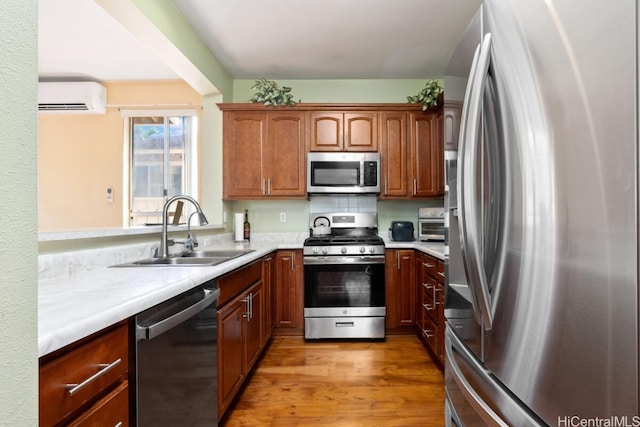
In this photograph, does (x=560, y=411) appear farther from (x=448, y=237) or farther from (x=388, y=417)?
(x=388, y=417)

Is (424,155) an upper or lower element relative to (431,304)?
upper

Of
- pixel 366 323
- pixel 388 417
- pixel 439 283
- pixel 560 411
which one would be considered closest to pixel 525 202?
pixel 560 411

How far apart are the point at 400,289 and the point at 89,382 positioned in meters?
2.70

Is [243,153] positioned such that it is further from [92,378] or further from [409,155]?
[92,378]

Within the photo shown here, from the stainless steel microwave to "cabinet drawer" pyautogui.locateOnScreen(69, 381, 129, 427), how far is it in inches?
102

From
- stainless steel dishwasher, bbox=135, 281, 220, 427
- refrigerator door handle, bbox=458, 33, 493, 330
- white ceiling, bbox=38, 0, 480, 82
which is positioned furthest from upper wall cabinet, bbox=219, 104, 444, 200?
refrigerator door handle, bbox=458, 33, 493, 330

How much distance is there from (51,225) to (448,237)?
483 centimetres

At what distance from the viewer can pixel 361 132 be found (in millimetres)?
3453

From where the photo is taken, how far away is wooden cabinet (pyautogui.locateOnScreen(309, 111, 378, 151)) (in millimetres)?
3443

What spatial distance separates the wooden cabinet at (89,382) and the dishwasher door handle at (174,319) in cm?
6

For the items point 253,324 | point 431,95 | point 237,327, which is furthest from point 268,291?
point 431,95

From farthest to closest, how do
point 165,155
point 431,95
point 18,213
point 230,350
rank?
point 165,155
point 431,95
point 230,350
point 18,213

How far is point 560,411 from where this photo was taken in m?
0.66

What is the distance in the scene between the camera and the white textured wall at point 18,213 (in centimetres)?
51
